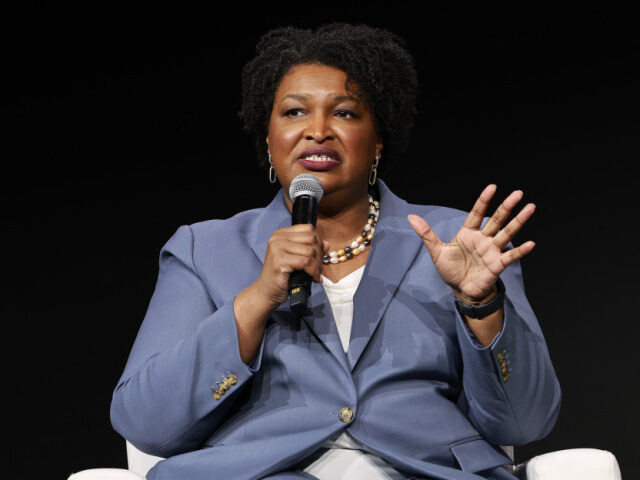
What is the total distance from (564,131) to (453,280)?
149 centimetres

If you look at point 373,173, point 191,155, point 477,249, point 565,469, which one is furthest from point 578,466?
point 191,155

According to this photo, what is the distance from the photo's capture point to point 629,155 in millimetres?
3092

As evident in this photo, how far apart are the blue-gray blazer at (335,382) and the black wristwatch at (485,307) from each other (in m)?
0.04

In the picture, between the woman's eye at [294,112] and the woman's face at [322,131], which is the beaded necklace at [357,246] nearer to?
the woman's face at [322,131]

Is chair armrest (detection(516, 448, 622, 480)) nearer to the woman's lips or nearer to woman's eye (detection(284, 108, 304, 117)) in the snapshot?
the woman's lips

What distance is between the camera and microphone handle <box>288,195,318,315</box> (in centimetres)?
163

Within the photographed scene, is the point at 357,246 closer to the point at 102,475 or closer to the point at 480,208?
the point at 480,208

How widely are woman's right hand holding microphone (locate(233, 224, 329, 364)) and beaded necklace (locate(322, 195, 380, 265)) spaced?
0.31 metres

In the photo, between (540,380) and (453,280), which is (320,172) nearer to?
(453,280)

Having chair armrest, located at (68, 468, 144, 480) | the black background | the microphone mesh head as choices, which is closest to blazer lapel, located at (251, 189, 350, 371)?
the microphone mesh head

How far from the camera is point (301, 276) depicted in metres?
1.70

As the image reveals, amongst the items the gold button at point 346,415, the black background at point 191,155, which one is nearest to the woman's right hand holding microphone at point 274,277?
the gold button at point 346,415

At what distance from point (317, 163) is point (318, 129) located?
0.24 ft

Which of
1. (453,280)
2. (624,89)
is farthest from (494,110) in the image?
(453,280)
